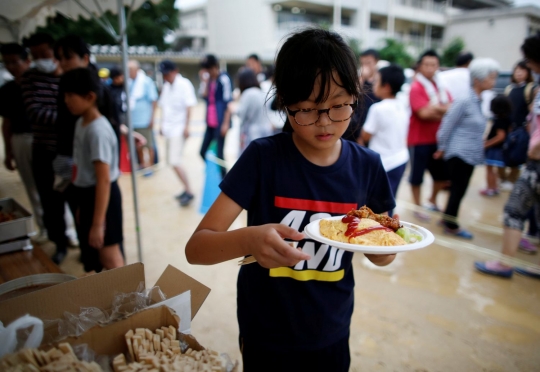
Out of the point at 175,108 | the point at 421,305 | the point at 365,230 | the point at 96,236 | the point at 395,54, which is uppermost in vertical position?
the point at 395,54

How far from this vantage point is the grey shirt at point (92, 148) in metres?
2.25

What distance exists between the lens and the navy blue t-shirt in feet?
3.83

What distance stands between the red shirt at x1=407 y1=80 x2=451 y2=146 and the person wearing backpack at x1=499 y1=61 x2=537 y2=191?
0.83 metres

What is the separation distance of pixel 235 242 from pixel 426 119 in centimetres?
412

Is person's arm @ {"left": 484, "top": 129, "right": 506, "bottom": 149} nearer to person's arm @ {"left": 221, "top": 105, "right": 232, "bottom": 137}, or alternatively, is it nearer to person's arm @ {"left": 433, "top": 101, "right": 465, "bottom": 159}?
person's arm @ {"left": 433, "top": 101, "right": 465, "bottom": 159}

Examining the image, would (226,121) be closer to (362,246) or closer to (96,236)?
(96,236)

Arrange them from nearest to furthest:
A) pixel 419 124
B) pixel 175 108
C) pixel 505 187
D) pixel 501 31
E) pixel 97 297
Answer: pixel 97 297 → pixel 419 124 → pixel 175 108 → pixel 505 187 → pixel 501 31

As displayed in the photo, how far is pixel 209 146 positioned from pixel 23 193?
2.72 m

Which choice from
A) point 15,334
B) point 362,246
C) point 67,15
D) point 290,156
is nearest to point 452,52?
point 67,15

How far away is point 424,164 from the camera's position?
4.67 metres

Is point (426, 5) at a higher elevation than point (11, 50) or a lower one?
higher

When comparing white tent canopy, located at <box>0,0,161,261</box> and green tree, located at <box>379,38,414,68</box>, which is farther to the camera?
green tree, located at <box>379,38,414,68</box>

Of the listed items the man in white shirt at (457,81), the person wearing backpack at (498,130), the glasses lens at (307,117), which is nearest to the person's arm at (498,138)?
the person wearing backpack at (498,130)

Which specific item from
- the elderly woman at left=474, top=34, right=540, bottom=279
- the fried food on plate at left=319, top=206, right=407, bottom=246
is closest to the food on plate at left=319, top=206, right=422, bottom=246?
the fried food on plate at left=319, top=206, right=407, bottom=246
